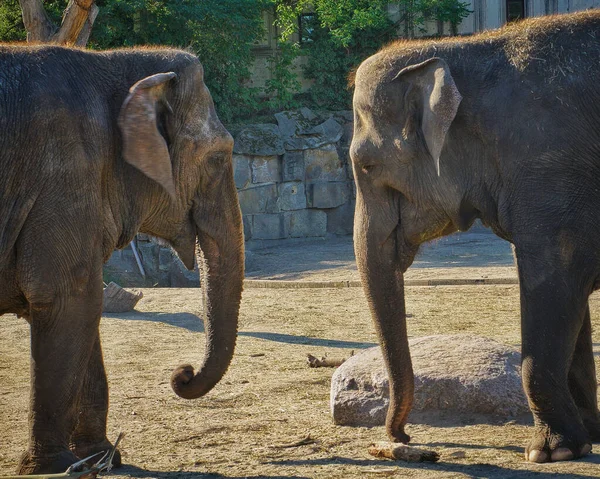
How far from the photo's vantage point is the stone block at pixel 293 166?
64.5 ft

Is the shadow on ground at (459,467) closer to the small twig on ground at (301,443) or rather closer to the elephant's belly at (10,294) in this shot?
the small twig on ground at (301,443)

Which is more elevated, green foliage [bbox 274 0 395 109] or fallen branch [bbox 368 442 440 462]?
green foliage [bbox 274 0 395 109]

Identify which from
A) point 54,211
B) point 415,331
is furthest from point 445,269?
point 54,211

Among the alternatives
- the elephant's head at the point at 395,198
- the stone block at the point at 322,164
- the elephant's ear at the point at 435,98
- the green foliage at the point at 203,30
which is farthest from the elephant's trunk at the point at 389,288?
the stone block at the point at 322,164

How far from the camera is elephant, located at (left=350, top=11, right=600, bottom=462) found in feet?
14.8

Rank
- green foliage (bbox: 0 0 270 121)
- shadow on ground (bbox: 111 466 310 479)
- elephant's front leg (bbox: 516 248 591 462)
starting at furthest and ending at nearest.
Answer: green foliage (bbox: 0 0 270 121) < shadow on ground (bbox: 111 466 310 479) < elephant's front leg (bbox: 516 248 591 462)

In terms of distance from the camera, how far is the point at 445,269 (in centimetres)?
1378

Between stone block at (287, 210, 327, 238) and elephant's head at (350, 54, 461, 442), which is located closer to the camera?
elephant's head at (350, 54, 461, 442)

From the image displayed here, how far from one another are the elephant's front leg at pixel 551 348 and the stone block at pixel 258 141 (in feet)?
48.5

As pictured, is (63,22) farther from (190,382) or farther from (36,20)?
(190,382)

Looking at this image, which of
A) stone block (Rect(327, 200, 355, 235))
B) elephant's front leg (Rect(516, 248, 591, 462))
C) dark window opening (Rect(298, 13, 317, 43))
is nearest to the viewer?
elephant's front leg (Rect(516, 248, 591, 462))

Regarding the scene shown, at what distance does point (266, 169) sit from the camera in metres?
19.5

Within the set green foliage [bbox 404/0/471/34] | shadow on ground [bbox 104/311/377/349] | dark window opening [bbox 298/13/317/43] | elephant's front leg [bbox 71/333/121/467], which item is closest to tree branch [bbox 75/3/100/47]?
shadow on ground [bbox 104/311/377/349]

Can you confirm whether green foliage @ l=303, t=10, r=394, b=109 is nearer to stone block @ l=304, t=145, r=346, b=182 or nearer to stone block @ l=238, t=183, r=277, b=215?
stone block @ l=304, t=145, r=346, b=182
